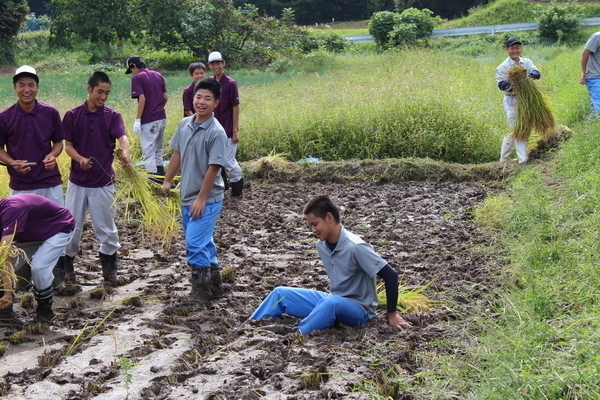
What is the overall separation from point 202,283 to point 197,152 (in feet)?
3.08

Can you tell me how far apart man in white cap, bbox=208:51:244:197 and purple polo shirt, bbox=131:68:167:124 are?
86 centimetres

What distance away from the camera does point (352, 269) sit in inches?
168

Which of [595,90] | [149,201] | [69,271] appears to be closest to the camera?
[69,271]

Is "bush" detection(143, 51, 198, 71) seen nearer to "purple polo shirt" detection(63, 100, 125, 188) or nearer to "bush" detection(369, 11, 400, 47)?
"bush" detection(369, 11, 400, 47)

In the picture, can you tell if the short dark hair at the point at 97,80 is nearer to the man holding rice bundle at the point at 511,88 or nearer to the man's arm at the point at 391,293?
the man's arm at the point at 391,293

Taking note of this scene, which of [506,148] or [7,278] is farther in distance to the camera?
[506,148]

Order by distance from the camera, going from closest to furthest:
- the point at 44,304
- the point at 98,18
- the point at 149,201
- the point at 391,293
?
the point at 391,293 → the point at 44,304 → the point at 149,201 → the point at 98,18

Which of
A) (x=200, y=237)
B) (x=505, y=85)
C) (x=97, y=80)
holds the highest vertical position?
(x=97, y=80)

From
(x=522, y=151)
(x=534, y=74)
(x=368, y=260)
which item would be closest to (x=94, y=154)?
(x=368, y=260)

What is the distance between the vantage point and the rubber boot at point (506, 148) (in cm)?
934

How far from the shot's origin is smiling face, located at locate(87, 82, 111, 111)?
531cm

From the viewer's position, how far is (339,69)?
2222 cm

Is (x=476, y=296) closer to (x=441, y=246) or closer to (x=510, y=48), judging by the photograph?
(x=441, y=246)

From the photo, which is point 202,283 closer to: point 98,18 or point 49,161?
point 49,161
